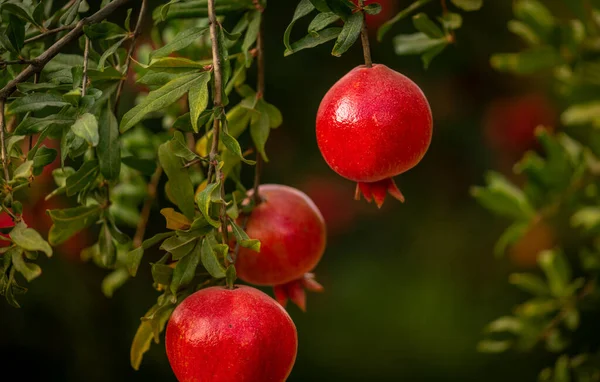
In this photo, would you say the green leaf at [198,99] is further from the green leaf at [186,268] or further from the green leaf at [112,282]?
the green leaf at [112,282]

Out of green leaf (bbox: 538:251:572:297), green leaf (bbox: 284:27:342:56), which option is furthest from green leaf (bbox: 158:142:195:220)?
green leaf (bbox: 538:251:572:297)

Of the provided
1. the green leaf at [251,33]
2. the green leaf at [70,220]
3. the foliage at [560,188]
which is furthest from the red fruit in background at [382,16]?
the green leaf at [70,220]

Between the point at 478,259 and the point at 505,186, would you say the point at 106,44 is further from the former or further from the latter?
the point at 478,259

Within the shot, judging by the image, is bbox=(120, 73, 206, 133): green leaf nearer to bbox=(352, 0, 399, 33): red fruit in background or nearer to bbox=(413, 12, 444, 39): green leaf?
bbox=(413, 12, 444, 39): green leaf

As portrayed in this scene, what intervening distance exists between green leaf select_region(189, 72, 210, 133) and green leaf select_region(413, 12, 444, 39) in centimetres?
37

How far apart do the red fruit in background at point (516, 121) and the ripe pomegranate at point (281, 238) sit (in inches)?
68.7

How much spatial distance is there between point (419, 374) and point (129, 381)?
1.07m

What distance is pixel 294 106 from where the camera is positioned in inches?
89.4

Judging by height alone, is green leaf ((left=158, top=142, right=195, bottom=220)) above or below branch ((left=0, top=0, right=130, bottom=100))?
below

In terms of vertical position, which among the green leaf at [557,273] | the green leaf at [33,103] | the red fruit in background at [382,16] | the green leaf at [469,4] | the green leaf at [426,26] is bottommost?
the red fruit in background at [382,16]

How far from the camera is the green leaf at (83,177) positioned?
30.7 inches

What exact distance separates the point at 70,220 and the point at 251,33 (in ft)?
0.93

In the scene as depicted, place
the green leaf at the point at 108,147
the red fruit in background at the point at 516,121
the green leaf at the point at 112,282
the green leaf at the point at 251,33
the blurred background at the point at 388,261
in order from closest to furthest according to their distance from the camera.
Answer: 1. the green leaf at the point at 108,147
2. the green leaf at the point at 251,33
3. the green leaf at the point at 112,282
4. the blurred background at the point at 388,261
5. the red fruit in background at the point at 516,121

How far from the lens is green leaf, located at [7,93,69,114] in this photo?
27.7 inches
